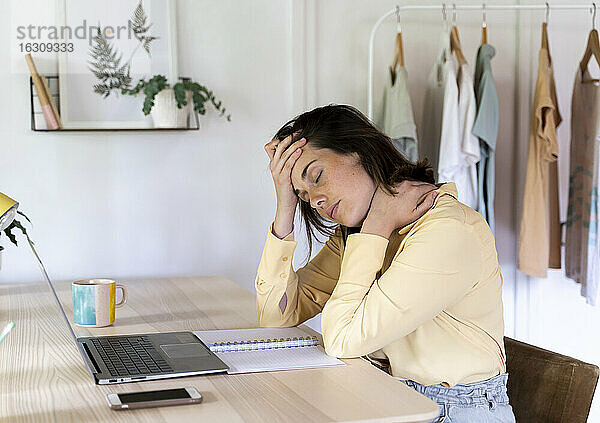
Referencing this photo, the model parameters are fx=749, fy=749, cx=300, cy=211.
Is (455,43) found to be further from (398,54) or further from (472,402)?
(472,402)

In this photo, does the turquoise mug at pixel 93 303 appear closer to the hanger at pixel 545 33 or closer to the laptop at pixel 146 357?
the laptop at pixel 146 357

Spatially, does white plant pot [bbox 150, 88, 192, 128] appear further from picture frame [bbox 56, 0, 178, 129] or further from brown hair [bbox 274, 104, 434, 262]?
brown hair [bbox 274, 104, 434, 262]

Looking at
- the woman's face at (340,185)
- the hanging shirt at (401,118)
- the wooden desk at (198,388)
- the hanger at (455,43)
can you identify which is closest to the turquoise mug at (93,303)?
the wooden desk at (198,388)

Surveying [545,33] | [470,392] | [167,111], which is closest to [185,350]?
[470,392]

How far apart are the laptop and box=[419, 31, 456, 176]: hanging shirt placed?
58.6 inches

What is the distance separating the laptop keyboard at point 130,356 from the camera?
125 cm

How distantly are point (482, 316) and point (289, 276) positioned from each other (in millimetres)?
438

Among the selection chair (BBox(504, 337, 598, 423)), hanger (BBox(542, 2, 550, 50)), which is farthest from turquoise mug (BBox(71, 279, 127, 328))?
hanger (BBox(542, 2, 550, 50))

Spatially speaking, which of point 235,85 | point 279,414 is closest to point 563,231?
point 235,85

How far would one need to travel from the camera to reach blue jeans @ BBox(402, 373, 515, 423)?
136cm

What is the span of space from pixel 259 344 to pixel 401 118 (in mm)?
1330

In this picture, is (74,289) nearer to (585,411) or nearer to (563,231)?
(585,411)

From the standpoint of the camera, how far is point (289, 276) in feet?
5.39

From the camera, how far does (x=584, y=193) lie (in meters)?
2.59
